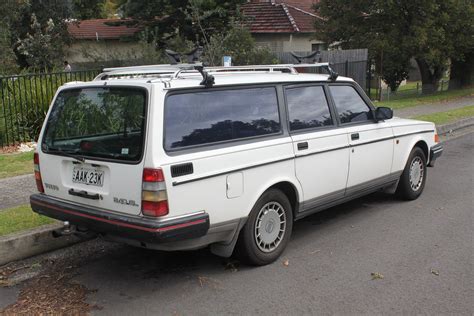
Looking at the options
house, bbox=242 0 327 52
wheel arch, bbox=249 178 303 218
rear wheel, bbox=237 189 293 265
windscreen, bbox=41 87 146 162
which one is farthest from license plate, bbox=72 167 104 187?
house, bbox=242 0 327 52

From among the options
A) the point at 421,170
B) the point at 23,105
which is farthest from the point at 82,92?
the point at 23,105

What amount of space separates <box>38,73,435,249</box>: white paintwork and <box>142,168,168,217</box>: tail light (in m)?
0.04

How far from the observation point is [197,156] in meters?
4.14

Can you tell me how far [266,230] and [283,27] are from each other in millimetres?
22161

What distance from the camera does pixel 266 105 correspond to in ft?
16.1

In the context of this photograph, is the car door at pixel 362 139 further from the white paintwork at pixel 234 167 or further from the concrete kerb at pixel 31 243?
the concrete kerb at pixel 31 243

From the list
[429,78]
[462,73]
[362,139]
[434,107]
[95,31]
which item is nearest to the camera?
[362,139]

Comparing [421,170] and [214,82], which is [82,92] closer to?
[214,82]

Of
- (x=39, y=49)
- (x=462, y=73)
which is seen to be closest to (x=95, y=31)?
(x=39, y=49)

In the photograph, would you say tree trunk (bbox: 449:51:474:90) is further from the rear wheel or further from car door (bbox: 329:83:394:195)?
the rear wheel

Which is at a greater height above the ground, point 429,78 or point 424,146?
point 429,78

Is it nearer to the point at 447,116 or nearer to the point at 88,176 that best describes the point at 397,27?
the point at 447,116

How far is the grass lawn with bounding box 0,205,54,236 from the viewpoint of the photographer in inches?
205

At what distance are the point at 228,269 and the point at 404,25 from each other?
705 inches
